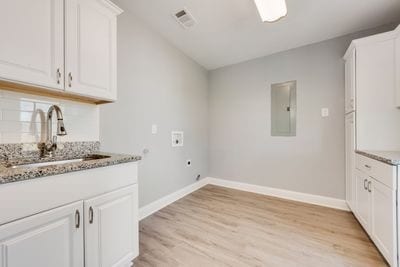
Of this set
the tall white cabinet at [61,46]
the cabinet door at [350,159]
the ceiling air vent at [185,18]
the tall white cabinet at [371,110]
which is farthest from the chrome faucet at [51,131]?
the cabinet door at [350,159]

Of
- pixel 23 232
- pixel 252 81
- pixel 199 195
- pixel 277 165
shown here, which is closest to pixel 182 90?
pixel 252 81

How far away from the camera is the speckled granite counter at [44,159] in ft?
2.87

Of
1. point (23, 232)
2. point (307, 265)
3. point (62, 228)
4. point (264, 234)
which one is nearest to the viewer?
point (23, 232)

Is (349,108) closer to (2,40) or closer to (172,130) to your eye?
(172,130)

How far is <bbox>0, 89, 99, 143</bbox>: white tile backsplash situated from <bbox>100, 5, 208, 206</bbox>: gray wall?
0.16 meters

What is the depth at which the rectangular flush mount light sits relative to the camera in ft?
5.19

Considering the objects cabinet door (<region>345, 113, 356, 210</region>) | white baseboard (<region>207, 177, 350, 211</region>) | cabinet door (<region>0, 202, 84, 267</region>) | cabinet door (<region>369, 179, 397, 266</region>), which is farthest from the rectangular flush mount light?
white baseboard (<region>207, 177, 350, 211</region>)

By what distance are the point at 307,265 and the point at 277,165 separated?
1654 millimetres

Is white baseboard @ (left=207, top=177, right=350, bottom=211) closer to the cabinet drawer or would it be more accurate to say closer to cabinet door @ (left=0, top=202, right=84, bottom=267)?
the cabinet drawer

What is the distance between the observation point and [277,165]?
2.99 metres

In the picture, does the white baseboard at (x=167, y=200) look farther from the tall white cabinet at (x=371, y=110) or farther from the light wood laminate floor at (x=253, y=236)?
the tall white cabinet at (x=371, y=110)

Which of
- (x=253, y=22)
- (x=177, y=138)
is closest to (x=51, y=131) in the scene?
(x=177, y=138)

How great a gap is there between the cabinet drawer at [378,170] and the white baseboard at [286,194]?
85 cm

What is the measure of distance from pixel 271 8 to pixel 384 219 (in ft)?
6.59
